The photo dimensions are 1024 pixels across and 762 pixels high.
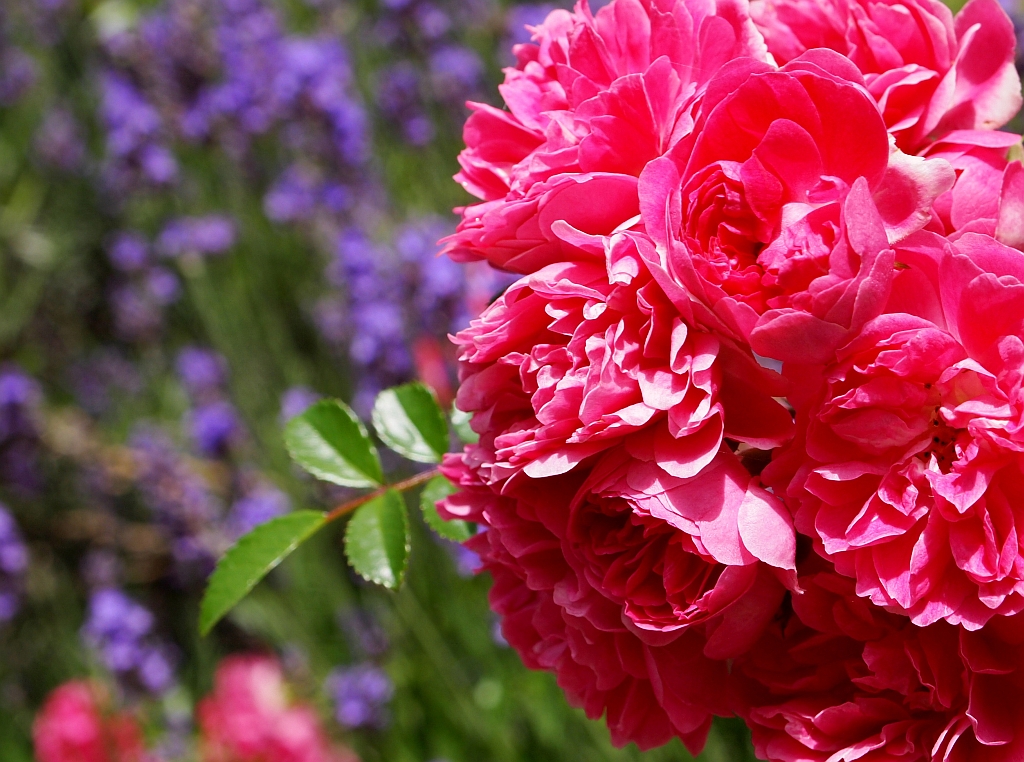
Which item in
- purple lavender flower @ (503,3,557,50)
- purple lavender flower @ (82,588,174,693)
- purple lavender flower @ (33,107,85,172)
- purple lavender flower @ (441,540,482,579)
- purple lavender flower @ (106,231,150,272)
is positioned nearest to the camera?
purple lavender flower @ (441,540,482,579)

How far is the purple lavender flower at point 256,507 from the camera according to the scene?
1756mm

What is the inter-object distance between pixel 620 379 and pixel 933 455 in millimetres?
114

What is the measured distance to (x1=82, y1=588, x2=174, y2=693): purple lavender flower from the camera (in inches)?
72.2

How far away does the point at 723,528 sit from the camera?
0.36 metres

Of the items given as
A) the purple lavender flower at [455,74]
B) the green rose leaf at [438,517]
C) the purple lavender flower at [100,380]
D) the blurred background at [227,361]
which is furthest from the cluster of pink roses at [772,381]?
the purple lavender flower at [100,380]

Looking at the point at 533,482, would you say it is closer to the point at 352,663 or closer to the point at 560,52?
the point at 560,52

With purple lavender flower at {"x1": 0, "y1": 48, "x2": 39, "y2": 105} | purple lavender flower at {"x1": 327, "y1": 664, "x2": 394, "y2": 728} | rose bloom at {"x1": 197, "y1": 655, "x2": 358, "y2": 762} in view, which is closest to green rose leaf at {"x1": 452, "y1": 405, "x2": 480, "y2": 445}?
purple lavender flower at {"x1": 327, "y1": 664, "x2": 394, "y2": 728}

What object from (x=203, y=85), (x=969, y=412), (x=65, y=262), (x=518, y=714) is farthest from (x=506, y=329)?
(x=65, y=262)

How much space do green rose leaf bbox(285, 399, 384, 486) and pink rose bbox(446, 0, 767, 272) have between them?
17 centimetres

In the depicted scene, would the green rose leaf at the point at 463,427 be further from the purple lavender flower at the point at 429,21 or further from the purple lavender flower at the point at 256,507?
the purple lavender flower at the point at 429,21

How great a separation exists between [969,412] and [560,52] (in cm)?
24

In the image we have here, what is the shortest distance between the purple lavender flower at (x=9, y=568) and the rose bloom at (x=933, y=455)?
74.3 inches

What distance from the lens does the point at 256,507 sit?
178 cm

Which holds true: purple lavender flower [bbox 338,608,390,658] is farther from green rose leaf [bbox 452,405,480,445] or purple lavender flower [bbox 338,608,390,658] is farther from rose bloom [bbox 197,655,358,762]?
green rose leaf [bbox 452,405,480,445]
